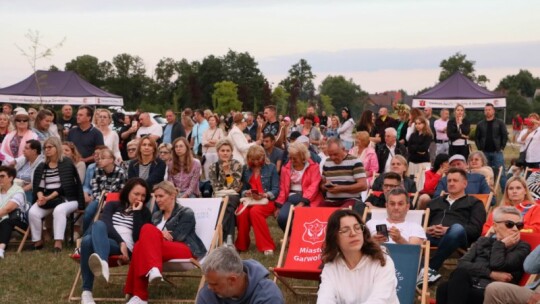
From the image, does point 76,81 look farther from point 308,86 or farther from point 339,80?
point 339,80

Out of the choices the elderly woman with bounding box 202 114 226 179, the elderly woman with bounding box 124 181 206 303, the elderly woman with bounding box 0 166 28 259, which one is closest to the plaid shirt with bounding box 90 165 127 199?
the elderly woman with bounding box 0 166 28 259

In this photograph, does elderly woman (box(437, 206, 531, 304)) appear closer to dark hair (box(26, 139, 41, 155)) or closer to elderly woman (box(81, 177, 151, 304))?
elderly woman (box(81, 177, 151, 304))

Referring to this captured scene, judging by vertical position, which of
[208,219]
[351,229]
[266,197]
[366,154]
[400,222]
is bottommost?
[266,197]

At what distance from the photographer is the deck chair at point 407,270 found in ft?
19.8

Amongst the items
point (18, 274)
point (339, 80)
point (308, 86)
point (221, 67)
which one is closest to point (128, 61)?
point (221, 67)

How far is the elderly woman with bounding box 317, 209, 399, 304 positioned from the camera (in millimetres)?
4664

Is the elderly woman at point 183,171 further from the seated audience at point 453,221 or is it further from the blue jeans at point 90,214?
the seated audience at point 453,221

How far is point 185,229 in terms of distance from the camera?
24.0 ft

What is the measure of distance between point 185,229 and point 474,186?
3308 millimetres

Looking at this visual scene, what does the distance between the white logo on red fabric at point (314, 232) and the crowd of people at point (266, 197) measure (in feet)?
2.21

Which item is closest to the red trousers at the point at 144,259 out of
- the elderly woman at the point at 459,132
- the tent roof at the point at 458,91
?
the elderly woman at the point at 459,132

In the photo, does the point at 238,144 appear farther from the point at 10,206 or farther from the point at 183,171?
the point at 10,206

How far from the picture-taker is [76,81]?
27.8m

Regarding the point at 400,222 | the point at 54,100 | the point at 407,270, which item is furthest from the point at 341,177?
the point at 54,100
